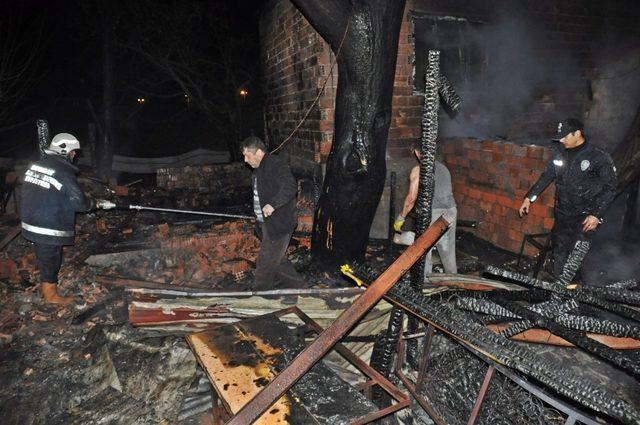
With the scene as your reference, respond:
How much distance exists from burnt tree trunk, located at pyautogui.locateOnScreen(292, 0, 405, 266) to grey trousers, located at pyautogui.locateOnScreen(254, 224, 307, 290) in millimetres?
484

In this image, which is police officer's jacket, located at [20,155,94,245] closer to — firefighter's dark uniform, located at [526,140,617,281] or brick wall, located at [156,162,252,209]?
brick wall, located at [156,162,252,209]

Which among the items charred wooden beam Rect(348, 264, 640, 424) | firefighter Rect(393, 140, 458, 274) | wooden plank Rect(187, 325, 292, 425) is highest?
firefighter Rect(393, 140, 458, 274)

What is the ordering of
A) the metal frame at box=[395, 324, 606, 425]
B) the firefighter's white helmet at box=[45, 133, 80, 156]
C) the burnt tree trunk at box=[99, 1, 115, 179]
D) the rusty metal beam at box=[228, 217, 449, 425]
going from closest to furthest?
the metal frame at box=[395, 324, 606, 425], the rusty metal beam at box=[228, 217, 449, 425], the firefighter's white helmet at box=[45, 133, 80, 156], the burnt tree trunk at box=[99, 1, 115, 179]

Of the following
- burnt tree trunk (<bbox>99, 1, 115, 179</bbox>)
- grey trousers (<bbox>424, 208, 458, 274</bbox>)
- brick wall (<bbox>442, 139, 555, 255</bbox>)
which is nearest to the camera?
grey trousers (<bbox>424, 208, 458, 274</bbox>)

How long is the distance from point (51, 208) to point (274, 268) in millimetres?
2904

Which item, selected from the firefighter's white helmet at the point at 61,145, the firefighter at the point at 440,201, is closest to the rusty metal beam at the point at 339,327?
the firefighter at the point at 440,201

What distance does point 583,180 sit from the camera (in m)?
4.55

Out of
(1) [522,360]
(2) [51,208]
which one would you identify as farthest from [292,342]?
(2) [51,208]

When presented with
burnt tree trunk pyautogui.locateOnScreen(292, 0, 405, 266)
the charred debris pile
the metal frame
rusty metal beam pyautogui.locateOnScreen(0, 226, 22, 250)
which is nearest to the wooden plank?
the charred debris pile

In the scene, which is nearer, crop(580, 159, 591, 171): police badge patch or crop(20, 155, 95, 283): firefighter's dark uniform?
crop(580, 159, 591, 171): police badge patch

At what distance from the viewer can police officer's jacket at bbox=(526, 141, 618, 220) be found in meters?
4.42

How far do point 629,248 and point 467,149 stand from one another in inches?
117

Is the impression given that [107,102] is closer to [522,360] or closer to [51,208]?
[51,208]

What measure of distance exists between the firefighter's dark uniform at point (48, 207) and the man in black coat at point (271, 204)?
237cm
